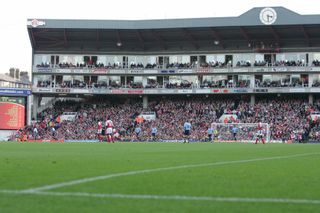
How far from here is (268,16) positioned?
214 ft

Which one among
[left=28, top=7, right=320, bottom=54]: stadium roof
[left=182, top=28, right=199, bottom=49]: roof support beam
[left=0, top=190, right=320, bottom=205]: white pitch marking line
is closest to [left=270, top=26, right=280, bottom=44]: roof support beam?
[left=28, top=7, right=320, bottom=54]: stadium roof

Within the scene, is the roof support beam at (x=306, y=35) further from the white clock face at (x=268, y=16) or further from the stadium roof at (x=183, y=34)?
the white clock face at (x=268, y=16)

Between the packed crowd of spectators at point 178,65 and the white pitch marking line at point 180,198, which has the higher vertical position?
the packed crowd of spectators at point 178,65

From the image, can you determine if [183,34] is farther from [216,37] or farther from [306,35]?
[306,35]

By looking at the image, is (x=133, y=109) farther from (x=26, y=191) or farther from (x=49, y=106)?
(x=26, y=191)

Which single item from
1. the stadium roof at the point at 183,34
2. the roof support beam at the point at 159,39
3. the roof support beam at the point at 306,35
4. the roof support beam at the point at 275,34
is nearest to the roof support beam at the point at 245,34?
the stadium roof at the point at 183,34

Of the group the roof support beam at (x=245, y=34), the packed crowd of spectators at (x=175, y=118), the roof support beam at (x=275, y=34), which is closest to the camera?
the packed crowd of spectators at (x=175, y=118)

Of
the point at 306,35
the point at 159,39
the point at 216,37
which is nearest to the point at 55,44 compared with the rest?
the point at 159,39

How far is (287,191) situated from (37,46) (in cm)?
7010

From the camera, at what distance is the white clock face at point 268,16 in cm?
6531

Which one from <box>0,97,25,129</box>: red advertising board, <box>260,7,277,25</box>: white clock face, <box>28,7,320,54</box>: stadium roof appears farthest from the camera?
<box>28,7,320,54</box>: stadium roof

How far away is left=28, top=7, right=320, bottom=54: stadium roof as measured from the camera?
217 feet

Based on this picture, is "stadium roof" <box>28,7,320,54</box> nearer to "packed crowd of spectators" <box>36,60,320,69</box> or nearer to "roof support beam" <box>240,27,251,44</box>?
"roof support beam" <box>240,27,251,44</box>

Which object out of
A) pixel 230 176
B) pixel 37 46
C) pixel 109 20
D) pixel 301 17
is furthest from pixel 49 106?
pixel 230 176
